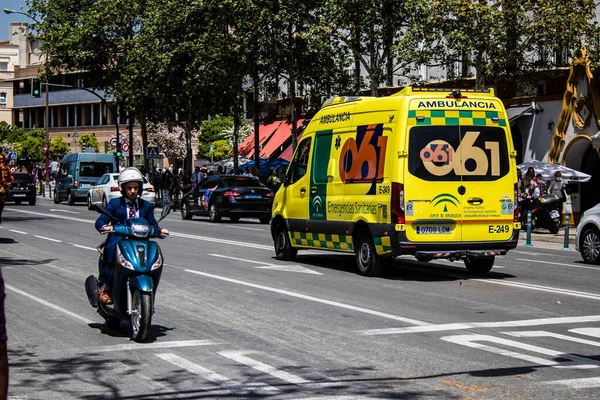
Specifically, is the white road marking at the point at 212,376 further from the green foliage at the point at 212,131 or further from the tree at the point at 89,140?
the tree at the point at 89,140

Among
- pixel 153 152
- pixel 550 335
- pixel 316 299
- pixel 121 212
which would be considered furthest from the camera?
pixel 153 152

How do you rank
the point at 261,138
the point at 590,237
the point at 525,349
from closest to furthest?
the point at 525,349
the point at 590,237
the point at 261,138

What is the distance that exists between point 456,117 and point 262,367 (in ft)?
27.2

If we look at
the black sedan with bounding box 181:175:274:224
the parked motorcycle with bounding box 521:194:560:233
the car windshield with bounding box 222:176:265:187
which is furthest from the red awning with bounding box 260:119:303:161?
the parked motorcycle with bounding box 521:194:560:233

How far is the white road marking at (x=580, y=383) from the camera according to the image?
25.8ft

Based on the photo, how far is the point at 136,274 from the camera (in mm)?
10031

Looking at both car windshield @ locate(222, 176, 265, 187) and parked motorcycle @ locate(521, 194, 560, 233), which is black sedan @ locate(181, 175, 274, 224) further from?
parked motorcycle @ locate(521, 194, 560, 233)

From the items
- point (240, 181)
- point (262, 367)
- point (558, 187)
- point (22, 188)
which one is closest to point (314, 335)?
point (262, 367)

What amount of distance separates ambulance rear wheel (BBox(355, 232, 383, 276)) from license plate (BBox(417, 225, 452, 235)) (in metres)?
0.85

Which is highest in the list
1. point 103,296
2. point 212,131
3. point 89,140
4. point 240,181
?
point 89,140

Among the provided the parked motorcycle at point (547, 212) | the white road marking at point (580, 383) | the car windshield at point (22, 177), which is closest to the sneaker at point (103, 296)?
the white road marking at point (580, 383)

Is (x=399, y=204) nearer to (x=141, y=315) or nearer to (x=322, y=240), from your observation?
(x=322, y=240)

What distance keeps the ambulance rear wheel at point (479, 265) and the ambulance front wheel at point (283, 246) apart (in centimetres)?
335

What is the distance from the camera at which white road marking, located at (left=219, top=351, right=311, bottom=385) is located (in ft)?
26.7
